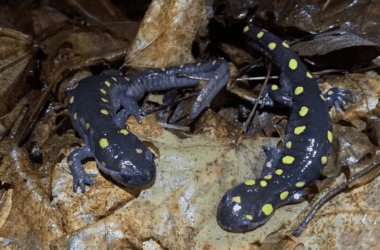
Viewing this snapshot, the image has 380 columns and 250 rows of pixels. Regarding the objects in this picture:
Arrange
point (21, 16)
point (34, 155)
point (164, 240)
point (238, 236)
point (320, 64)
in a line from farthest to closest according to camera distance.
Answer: point (21, 16) < point (320, 64) < point (34, 155) < point (238, 236) < point (164, 240)

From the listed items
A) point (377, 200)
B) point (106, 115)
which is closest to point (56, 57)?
point (106, 115)

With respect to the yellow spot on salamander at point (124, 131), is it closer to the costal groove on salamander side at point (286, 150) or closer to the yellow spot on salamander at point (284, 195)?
the costal groove on salamander side at point (286, 150)

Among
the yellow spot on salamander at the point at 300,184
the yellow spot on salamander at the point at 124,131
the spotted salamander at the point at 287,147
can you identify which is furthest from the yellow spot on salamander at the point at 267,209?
the yellow spot on salamander at the point at 124,131

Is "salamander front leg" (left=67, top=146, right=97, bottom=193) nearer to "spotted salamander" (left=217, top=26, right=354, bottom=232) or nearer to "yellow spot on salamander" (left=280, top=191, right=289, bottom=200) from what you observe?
"spotted salamander" (left=217, top=26, right=354, bottom=232)

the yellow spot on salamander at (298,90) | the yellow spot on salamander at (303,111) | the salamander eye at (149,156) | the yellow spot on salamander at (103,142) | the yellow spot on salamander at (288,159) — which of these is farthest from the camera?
the yellow spot on salamander at (298,90)

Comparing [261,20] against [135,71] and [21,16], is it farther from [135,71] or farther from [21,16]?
[21,16]

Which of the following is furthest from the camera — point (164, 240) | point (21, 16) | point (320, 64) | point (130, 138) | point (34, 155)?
point (21, 16)

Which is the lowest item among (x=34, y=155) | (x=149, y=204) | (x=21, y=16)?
(x=34, y=155)

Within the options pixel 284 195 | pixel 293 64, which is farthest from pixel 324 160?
pixel 293 64
